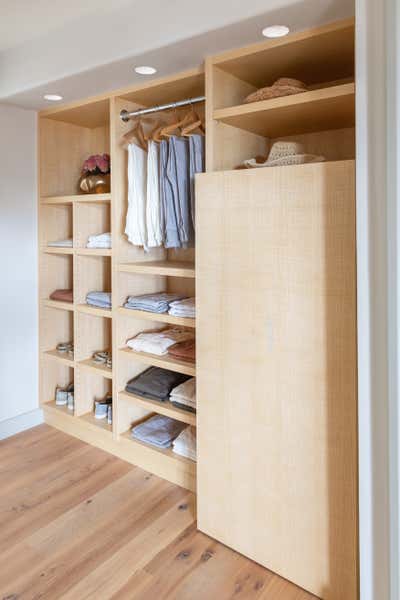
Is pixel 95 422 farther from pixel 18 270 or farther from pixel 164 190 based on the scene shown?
pixel 164 190

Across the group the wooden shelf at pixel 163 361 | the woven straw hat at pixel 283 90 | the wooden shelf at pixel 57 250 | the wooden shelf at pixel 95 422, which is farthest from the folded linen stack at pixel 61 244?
the woven straw hat at pixel 283 90

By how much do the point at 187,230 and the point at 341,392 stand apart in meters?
1.07

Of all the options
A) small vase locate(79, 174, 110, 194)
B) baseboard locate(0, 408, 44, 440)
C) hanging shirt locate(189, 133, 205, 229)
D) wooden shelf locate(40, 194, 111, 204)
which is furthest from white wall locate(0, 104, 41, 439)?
hanging shirt locate(189, 133, 205, 229)

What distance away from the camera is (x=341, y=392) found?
5.12ft

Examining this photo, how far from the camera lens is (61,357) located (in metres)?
2.96

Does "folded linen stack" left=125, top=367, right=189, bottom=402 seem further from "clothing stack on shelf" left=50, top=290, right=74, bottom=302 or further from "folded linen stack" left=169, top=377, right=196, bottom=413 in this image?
"clothing stack on shelf" left=50, top=290, right=74, bottom=302

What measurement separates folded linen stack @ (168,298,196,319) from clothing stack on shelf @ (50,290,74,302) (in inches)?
35.7

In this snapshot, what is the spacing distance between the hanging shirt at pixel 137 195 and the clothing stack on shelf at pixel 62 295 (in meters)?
0.78

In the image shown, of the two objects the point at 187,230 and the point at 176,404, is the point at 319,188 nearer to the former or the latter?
the point at 187,230

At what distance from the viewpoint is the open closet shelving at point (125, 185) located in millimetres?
1869

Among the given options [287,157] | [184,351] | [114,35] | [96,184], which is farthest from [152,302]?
[114,35]

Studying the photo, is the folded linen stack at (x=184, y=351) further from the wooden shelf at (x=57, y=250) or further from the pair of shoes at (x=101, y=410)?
the wooden shelf at (x=57, y=250)

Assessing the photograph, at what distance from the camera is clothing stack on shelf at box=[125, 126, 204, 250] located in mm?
2182

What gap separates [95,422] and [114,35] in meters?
2.09
